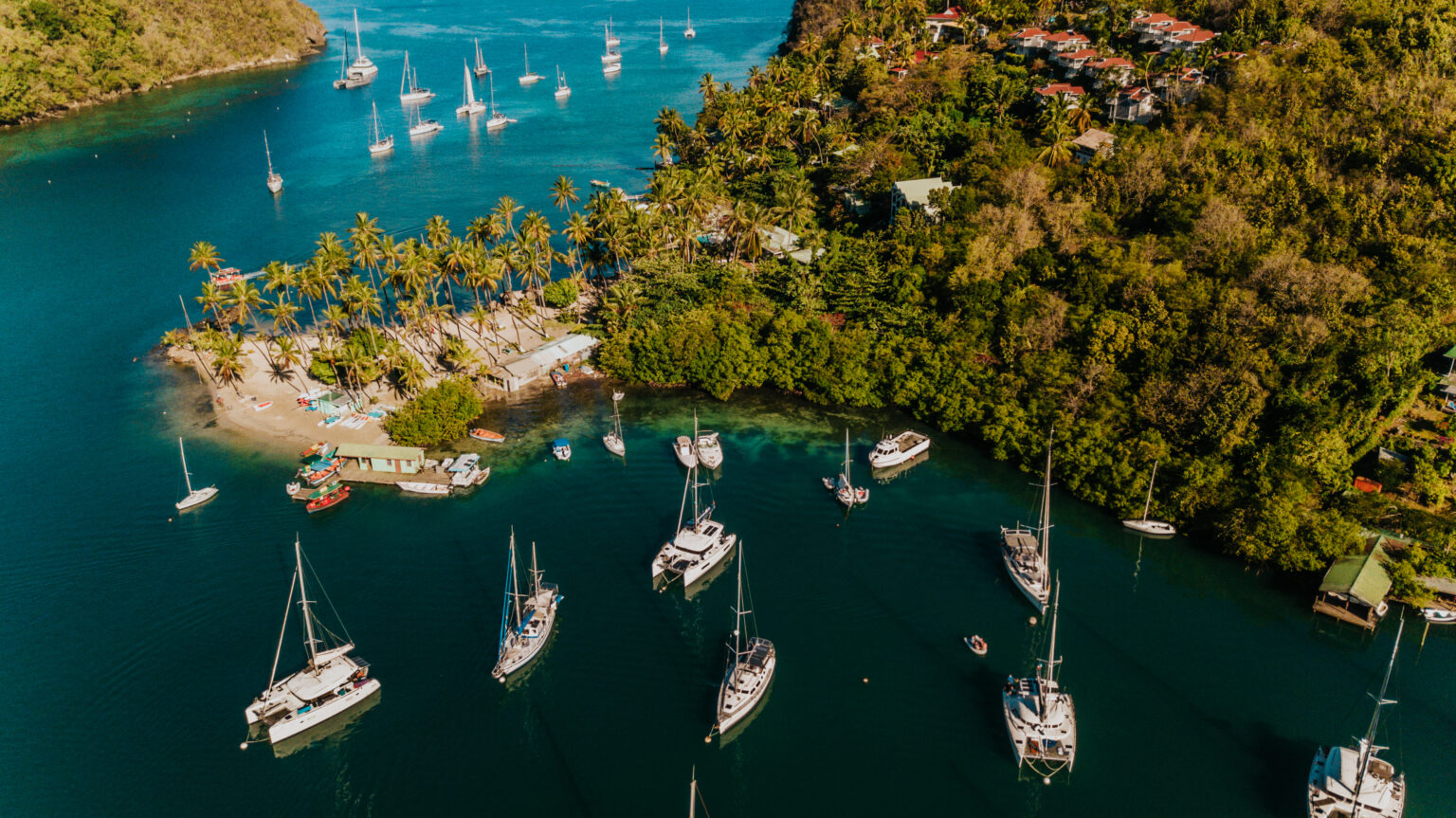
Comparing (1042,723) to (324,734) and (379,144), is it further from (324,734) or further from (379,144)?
(379,144)

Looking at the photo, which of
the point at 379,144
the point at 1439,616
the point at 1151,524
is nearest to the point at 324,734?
the point at 1151,524

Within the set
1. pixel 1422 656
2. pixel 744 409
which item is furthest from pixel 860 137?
pixel 1422 656

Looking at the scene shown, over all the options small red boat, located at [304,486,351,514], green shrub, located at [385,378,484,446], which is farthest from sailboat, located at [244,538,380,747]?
green shrub, located at [385,378,484,446]

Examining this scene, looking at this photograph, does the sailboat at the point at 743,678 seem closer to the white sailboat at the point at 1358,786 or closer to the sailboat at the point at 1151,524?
the white sailboat at the point at 1358,786

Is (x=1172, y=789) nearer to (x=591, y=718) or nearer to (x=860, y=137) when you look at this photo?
(x=591, y=718)

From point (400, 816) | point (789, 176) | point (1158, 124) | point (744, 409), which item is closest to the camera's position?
point (400, 816)

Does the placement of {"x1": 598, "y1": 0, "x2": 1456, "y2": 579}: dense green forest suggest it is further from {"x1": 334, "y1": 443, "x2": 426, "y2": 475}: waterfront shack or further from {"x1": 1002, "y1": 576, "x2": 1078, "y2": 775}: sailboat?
{"x1": 334, "y1": 443, "x2": 426, "y2": 475}: waterfront shack

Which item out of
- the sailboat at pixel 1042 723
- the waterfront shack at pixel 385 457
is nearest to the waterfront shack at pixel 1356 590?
the sailboat at pixel 1042 723
